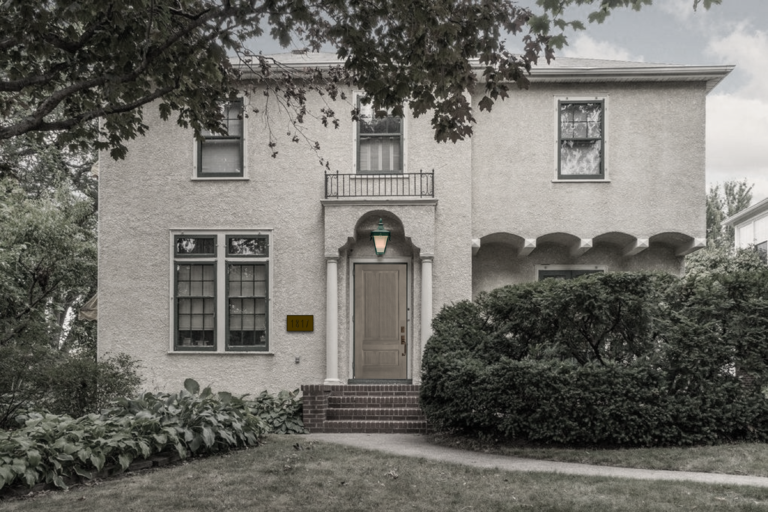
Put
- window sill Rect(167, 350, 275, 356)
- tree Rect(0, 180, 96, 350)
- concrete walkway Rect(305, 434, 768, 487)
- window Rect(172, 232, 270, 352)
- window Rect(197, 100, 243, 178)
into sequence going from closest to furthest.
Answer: concrete walkway Rect(305, 434, 768, 487), window sill Rect(167, 350, 275, 356), window Rect(172, 232, 270, 352), window Rect(197, 100, 243, 178), tree Rect(0, 180, 96, 350)

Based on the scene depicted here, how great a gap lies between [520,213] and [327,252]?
12.5 ft

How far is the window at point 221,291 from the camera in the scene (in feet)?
41.2

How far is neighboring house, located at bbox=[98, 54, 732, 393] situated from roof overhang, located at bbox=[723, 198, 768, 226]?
17144mm

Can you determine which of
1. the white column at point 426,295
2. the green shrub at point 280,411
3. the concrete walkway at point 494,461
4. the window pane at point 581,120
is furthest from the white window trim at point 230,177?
the window pane at point 581,120

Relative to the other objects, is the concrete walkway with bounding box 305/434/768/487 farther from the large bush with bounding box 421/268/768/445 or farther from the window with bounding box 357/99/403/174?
the window with bounding box 357/99/403/174

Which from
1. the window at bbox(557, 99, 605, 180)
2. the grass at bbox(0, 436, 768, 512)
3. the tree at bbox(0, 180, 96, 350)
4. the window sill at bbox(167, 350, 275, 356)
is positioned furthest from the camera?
the tree at bbox(0, 180, 96, 350)

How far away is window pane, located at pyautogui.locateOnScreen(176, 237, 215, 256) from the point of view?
12.7m

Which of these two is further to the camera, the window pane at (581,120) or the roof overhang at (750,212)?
the roof overhang at (750,212)

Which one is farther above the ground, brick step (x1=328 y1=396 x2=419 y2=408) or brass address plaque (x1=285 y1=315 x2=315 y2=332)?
brass address plaque (x1=285 y1=315 x2=315 y2=332)

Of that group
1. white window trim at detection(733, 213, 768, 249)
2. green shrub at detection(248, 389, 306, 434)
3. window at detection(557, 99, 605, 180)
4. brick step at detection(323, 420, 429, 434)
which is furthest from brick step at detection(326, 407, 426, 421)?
white window trim at detection(733, 213, 768, 249)

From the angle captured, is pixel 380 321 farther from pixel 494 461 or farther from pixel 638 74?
pixel 638 74

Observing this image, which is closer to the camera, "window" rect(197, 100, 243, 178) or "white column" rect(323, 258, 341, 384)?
"white column" rect(323, 258, 341, 384)

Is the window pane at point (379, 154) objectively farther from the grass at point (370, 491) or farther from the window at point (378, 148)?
the grass at point (370, 491)

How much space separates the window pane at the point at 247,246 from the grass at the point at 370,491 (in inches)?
223
